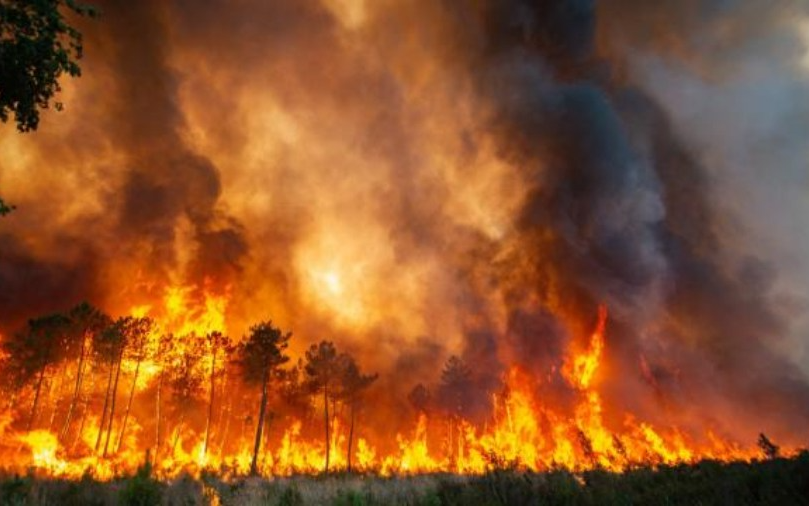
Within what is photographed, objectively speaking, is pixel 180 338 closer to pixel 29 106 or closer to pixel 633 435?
Result: pixel 29 106

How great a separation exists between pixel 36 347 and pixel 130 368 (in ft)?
35.6

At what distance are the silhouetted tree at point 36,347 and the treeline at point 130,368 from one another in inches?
3.5

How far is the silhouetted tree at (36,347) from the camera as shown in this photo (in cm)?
4494

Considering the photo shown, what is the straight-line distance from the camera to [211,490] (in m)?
15.6

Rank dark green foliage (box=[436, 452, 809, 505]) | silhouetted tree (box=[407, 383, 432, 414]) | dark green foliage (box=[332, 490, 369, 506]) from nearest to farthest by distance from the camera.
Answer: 1. dark green foliage (box=[436, 452, 809, 505])
2. dark green foliage (box=[332, 490, 369, 506])
3. silhouetted tree (box=[407, 383, 432, 414])

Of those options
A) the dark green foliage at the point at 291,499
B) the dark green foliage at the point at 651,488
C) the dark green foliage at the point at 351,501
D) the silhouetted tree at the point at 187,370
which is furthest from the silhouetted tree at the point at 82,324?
the dark green foliage at the point at 651,488

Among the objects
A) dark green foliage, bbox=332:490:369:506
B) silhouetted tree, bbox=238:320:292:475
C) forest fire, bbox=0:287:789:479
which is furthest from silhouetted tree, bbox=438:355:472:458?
dark green foliage, bbox=332:490:369:506

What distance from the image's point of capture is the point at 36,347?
4706cm

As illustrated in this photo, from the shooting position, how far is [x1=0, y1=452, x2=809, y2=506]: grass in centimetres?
1019

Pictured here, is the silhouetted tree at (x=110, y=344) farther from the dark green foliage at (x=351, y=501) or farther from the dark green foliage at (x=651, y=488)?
the dark green foliage at (x=651, y=488)

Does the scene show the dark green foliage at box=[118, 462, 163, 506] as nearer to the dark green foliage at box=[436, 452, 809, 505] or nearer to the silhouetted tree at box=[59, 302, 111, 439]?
the dark green foliage at box=[436, 452, 809, 505]

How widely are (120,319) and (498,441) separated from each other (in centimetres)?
5244

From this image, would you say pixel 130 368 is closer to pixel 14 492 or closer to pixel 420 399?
pixel 420 399

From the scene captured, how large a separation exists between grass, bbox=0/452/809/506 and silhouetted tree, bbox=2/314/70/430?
3817 centimetres
